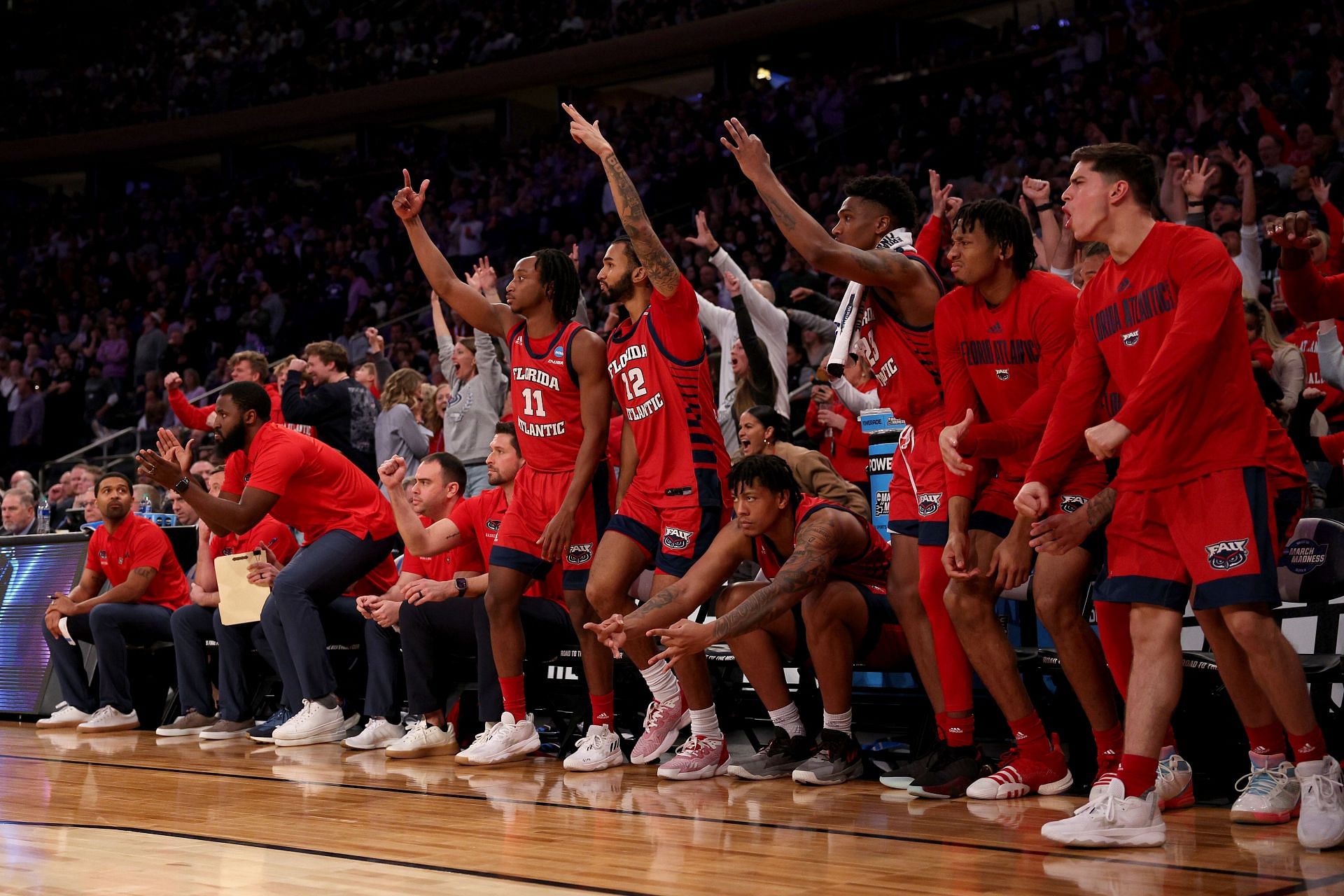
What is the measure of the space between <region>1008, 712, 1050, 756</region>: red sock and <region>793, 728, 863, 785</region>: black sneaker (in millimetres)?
770

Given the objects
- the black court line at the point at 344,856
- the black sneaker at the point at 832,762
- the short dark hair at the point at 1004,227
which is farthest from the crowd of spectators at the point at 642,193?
the black court line at the point at 344,856

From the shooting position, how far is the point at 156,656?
26.9 ft

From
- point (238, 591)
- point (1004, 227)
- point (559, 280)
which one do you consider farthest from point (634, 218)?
point (238, 591)

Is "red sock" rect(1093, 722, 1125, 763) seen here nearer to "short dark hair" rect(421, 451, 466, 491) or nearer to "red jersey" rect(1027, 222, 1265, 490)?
"red jersey" rect(1027, 222, 1265, 490)

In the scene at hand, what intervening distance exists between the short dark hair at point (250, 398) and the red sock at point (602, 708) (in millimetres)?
2703

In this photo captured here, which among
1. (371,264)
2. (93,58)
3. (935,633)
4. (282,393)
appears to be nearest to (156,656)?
(282,393)

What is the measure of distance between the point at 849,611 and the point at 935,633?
18.1 inches

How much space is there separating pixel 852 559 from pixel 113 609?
4820 mm

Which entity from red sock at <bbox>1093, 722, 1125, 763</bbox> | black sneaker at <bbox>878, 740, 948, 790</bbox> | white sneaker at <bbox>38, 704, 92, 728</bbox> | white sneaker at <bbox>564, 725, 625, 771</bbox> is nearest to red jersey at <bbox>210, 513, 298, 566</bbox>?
white sneaker at <bbox>38, 704, 92, 728</bbox>

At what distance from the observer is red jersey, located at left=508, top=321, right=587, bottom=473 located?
5926 millimetres

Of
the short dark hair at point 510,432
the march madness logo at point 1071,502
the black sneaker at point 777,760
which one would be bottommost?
the black sneaker at point 777,760

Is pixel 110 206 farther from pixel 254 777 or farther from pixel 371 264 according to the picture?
pixel 254 777

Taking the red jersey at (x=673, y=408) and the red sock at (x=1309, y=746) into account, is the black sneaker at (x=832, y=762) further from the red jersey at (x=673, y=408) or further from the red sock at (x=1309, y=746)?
the red sock at (x=1309, y=746)

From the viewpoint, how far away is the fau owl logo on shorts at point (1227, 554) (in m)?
3.70
